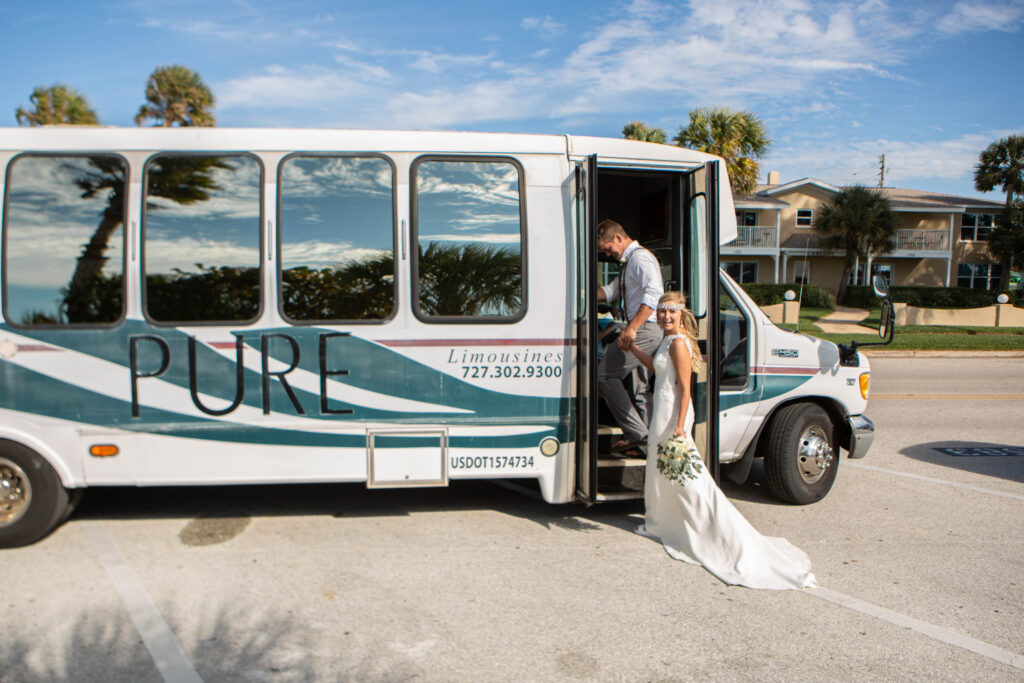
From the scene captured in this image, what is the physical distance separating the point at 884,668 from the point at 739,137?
24247 millimetres

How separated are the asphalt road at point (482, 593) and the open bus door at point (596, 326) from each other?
0.40 metres

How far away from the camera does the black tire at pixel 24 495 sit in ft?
16.0

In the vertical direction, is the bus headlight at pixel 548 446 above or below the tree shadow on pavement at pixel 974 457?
above

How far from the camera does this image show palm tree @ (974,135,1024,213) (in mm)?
39031

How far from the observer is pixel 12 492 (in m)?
4.93

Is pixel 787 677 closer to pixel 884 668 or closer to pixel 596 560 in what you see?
pixel 884 668

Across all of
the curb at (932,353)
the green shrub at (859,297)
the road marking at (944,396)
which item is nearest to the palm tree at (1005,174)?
the green shrub at (859,297)

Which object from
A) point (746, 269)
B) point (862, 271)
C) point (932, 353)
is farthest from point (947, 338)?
point (746, 269)

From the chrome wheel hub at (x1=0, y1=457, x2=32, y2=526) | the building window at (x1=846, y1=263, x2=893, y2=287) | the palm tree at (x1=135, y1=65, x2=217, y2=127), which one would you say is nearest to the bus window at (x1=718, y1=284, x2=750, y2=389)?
the chrome wheel hub at (x1=0, y1=457, x2=32, y2=526)

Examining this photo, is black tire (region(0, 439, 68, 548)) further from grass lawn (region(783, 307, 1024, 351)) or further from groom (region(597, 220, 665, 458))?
grass lawn (region(783, 307, 1024, 351))

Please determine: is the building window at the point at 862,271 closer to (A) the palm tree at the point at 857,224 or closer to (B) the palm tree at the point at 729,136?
(A) the palm tree at the point at 857,224

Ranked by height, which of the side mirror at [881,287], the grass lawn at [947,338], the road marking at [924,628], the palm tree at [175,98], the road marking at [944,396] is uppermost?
the palm tree at [175,98]

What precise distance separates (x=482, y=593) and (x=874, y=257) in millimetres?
42341

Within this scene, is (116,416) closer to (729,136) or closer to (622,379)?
(622,379)
